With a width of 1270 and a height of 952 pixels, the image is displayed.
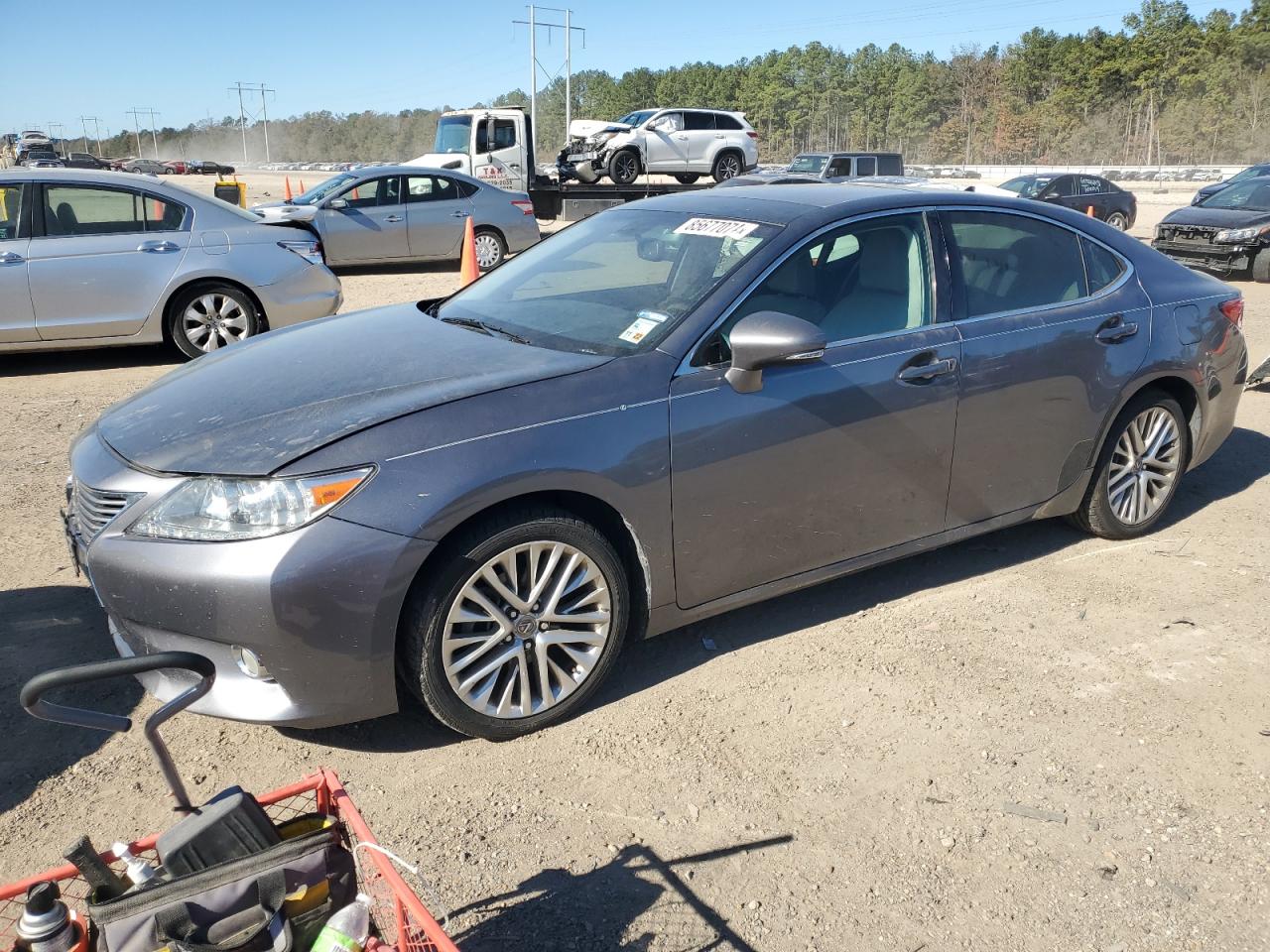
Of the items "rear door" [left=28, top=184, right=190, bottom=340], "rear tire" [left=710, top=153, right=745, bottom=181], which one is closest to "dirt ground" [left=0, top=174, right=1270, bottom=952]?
"rear door" [left=28, top=184, right=190, bottom=340]

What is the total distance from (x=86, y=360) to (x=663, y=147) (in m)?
18.5

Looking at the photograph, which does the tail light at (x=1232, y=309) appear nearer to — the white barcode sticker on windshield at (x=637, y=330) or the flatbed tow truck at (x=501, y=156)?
the white barcode sticker on windshield at (x=637, y=330)

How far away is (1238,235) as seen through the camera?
15.1m

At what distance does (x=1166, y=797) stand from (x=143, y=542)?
10.1ft

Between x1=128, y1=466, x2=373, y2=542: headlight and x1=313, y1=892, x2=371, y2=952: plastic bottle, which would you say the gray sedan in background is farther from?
x1=313, y1=892, x2=371, y2=952: plastic bottle

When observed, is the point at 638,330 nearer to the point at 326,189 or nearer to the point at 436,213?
the point at 436,213

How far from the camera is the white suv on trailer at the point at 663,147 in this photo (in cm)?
2412

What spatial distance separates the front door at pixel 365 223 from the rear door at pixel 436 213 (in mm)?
160

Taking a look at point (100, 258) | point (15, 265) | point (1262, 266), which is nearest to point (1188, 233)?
point (1262, 266)

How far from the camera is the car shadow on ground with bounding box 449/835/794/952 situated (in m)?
2.46

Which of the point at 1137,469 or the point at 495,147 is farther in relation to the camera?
the point at 495,147

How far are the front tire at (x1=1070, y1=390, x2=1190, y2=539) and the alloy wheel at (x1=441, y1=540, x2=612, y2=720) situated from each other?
8.75 feet

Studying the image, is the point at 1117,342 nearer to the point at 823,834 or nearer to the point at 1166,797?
the point at 1166,797

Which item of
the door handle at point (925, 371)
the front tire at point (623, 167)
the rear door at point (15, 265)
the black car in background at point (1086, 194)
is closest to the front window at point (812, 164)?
the front tire at point (623, 167)
